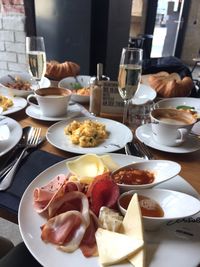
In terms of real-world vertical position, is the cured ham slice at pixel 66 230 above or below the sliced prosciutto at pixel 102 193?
below

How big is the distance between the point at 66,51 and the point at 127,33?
84 centimetres

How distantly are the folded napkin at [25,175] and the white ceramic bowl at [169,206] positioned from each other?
0.76 feet

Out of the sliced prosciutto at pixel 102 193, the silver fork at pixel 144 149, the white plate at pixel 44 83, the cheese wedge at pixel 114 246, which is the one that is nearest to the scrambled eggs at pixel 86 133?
the silver fork at pixel 144 149

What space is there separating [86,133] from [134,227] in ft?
1.27

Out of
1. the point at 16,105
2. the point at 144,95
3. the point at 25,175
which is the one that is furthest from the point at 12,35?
the point at 25,175

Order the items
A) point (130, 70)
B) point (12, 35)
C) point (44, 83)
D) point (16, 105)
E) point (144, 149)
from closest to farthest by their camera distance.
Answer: point (144, 149) < point (130, 70) < point (16, 105) < point (44, 83) < point (12, 35)

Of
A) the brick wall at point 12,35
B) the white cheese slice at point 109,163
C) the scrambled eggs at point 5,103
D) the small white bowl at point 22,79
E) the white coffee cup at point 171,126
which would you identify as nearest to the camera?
the white cheese slice at point 109,163

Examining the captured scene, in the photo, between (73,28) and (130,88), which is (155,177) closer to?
(130,88)

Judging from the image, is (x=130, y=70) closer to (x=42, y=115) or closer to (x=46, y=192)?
(x=42, y=115)

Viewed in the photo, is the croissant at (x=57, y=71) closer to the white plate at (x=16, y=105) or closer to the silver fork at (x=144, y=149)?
the white plate at (x=16, y=105)

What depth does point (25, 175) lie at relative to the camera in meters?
0.65

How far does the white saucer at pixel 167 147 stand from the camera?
0.75 metres

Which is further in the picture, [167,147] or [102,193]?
[167,147]

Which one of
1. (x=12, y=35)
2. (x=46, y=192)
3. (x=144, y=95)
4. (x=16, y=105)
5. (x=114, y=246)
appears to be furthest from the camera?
(x=12, y=35)
